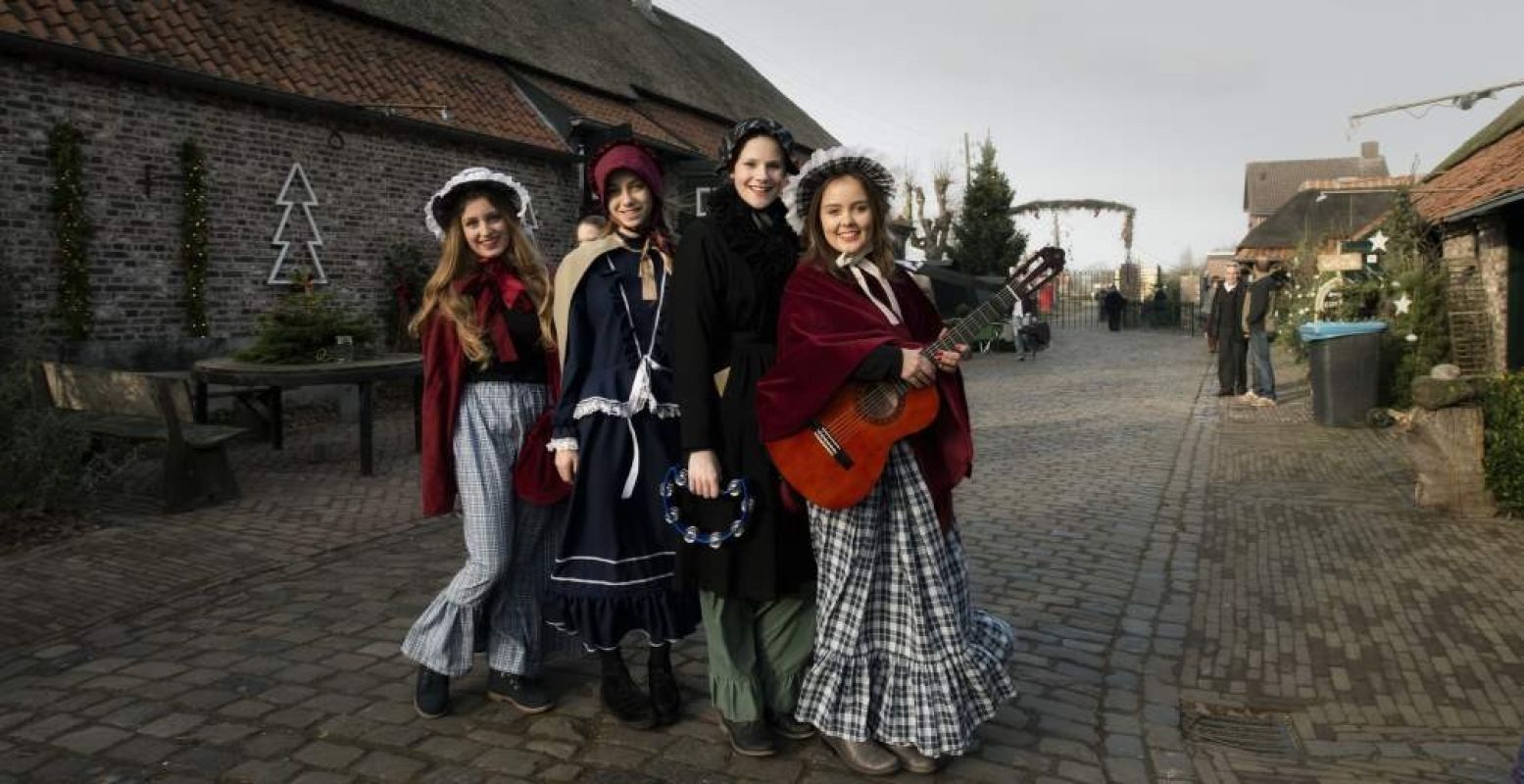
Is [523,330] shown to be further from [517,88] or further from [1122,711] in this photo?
[517,88]

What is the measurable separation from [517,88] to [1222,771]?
16.4m

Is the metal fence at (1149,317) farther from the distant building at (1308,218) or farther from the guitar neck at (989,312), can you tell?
the guitar neck at (989,312)

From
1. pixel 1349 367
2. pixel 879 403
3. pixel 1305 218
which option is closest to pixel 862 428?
pixel 879 403

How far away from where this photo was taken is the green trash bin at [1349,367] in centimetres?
1016

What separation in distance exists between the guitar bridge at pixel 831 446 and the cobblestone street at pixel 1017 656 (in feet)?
3.22

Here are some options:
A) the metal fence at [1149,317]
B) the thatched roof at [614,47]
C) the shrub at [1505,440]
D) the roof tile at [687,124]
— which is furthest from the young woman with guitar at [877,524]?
the metal fence at [1149,317]

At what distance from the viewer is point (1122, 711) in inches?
136

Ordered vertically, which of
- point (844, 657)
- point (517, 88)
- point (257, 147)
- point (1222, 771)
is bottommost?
point (1222, 771)

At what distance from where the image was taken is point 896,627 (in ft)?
9.20

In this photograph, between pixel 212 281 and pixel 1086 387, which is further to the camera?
pixel 1086 387

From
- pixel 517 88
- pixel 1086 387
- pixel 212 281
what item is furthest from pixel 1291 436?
pixel 517 88

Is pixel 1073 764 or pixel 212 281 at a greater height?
pixel 212 281

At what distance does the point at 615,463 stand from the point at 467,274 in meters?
0.91

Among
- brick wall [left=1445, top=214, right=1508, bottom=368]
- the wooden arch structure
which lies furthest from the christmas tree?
brick wall [left=1445, top=214, right=1508, bottom=368]
